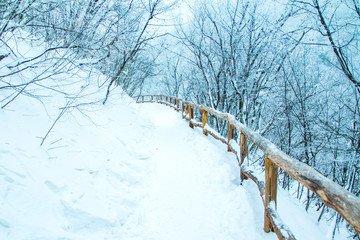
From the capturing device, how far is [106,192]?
327 centimetres

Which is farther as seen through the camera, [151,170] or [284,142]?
[284,142]

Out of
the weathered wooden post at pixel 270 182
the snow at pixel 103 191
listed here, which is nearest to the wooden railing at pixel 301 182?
the weathered wooden post at pixel 270 182

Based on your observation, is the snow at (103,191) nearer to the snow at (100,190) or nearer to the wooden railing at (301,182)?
the snow at (100,190)

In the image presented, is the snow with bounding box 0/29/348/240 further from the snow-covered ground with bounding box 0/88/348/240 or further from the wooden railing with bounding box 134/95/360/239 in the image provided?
the wooden railing with bounding box 134/95/360/239

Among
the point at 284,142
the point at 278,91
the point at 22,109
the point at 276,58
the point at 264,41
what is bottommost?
the point at 284,142

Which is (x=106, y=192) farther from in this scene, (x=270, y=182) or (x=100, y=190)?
(x=270, y=182)

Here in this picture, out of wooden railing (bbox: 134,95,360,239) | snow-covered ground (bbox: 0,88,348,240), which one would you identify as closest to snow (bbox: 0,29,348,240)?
snow-covered ground (bbox: 0,88,348,240)

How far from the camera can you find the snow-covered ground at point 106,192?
7.65 feet

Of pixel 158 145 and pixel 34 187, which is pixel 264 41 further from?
pixel 34 187

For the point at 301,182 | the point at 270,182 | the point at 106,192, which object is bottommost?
the point at 106,192

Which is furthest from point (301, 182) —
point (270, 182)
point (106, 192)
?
point (106, 192)

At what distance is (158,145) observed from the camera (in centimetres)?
655

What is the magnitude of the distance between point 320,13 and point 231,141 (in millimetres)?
3339

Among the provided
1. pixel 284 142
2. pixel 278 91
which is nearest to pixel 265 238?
pixel 278 91
